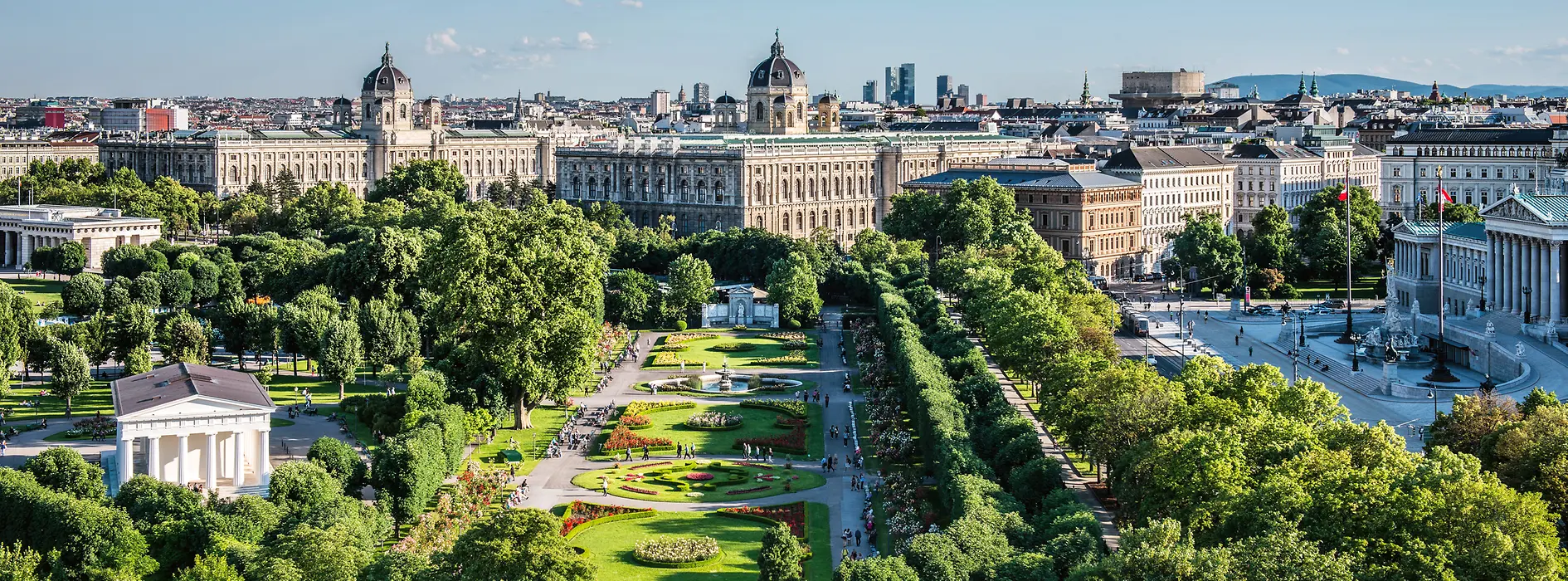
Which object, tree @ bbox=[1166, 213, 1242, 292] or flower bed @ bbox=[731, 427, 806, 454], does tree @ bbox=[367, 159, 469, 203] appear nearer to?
tree @ bbox=[1166, 213, 1242, 292]

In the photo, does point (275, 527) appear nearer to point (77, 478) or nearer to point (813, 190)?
point (77, 478)

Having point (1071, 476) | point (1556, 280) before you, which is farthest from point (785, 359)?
point (1556, 280)

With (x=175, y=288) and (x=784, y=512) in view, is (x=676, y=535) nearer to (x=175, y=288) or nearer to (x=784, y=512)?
(x=784, y=512)

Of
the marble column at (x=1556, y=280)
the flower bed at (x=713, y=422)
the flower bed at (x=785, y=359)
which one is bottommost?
the flower bed at (x=713, y=422)

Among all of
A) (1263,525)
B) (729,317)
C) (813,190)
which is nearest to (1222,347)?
(729,317)

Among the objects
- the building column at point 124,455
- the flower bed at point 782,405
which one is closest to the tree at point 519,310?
the flower bed at point 782,405

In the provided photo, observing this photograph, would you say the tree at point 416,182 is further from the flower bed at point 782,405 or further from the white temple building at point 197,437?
the white temple building at point 197,437
